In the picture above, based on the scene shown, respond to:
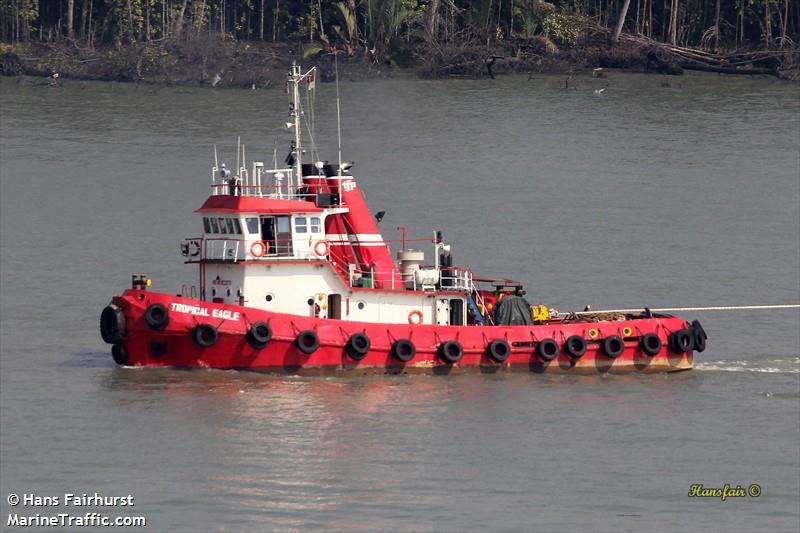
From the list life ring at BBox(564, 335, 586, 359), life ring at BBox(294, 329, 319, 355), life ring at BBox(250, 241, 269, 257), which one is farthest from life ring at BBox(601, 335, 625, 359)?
life ring at BBox(250, 241, 269, 257)

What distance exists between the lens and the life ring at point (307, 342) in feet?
122

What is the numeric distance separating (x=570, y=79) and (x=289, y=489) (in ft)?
155

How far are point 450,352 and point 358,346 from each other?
1835mm

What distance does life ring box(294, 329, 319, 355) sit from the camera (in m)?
37.2

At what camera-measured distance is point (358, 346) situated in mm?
37562

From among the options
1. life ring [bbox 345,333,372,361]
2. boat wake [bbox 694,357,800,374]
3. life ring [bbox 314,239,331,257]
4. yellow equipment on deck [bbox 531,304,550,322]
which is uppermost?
life ring [bbox 314,239,331,257]

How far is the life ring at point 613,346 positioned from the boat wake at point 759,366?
5.63 feet

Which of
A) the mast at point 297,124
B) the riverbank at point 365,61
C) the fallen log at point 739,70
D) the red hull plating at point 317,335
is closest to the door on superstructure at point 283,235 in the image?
the mast at point 297,124

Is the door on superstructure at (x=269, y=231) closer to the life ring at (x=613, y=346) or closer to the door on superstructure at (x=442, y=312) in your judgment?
the door on superstructure at (x=442, y=312)

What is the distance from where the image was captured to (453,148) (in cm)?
6184

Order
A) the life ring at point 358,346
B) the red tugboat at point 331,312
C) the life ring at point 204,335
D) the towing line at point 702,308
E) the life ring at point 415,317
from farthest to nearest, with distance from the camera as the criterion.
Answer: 1. the towing line at point 702,308
2. the life ring at point 415,317
3. the life ring at point 358,346
4. the red tugboat at point 331,312
5. the life ring at point 204,335

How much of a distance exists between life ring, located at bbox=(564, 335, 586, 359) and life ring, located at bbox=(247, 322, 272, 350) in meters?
6.04

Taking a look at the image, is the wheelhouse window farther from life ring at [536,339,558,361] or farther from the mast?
life ring at [536,339,558,361]

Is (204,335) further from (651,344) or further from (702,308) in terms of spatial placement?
(702,308)
